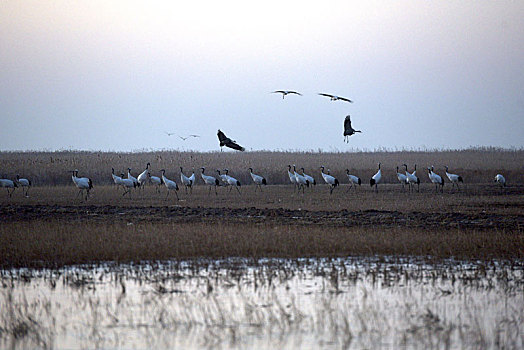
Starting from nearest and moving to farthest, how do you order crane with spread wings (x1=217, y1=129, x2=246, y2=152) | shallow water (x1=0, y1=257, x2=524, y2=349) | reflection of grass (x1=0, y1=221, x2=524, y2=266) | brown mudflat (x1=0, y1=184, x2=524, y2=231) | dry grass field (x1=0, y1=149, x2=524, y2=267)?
shallow water (x1=0, y1=257, x2=524, y2=349) → reflection of grass (x1=0, y1=221, x2=524, y2=266) → dry grass field (x1=0, y1=149, x2=524, y2=267) → brown mudflat (x1=0, y1=184, x2=524, y2=231) → crane with spread wings (x1=217, y1=129, x2=246, y2=152)

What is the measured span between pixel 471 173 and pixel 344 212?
67.9 feet

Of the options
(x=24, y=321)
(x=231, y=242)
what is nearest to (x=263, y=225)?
(x=231, y=242)

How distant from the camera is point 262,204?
24.7 metres

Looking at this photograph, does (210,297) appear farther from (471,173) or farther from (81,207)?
(471,173)

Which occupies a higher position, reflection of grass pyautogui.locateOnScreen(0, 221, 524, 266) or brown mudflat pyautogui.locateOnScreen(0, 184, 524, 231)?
brown mudflat pyautogui.locateOnScreen(0, 184, 524, 231)

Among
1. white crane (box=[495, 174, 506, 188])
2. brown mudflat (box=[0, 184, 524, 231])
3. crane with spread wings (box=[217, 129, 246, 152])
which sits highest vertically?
crane with spread wings (box=[217, 129, 246, 152])

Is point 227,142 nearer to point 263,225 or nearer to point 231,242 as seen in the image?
point 263,225

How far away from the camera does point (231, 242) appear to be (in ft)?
46.9

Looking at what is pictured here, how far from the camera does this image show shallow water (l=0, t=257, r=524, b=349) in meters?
7.77

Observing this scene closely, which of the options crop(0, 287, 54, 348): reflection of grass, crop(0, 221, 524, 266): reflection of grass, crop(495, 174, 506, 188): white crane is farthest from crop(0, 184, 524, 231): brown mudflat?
crop(0, 287, 54, 348): reflection of grass

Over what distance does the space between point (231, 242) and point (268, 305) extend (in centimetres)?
506

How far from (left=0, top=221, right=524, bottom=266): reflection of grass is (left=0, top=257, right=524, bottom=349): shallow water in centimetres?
74

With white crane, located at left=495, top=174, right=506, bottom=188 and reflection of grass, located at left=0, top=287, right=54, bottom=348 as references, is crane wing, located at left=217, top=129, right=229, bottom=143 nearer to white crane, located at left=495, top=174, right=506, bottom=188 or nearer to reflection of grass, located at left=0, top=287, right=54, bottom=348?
white crane, located at left=495, top=174, right=506, bottom=188

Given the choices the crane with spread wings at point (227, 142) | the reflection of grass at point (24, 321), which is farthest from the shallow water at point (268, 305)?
the crane with spread wings at point (227, 142)
